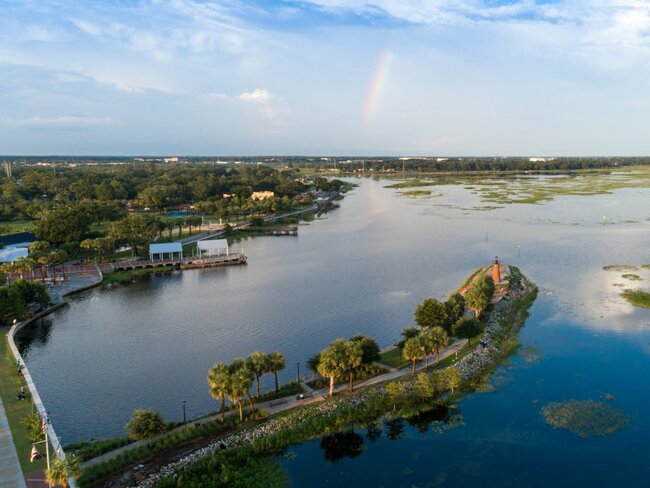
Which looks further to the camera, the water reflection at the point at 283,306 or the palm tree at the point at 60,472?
the water reflection at the point at 283,306

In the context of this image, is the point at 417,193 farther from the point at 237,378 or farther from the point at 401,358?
the point at 237,378

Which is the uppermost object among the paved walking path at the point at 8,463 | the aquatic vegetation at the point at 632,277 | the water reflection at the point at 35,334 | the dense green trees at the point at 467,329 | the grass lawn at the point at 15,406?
the dense green trees at the point at 467,329

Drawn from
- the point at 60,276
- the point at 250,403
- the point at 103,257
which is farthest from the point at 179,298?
the point at 250,403

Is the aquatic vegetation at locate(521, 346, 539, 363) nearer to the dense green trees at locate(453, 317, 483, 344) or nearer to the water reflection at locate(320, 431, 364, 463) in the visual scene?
the dense green trees at locate(453, 317, 483, 344)

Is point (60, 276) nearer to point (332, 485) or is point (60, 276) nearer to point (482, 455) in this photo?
point (332, 485)

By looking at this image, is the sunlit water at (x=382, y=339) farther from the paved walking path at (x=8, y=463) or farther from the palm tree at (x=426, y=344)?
the palm tree at (x=426, y=344)

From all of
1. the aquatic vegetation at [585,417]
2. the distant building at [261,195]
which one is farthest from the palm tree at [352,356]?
the distant building at [261,195]

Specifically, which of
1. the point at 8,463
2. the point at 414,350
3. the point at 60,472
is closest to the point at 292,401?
the point at 414,350
